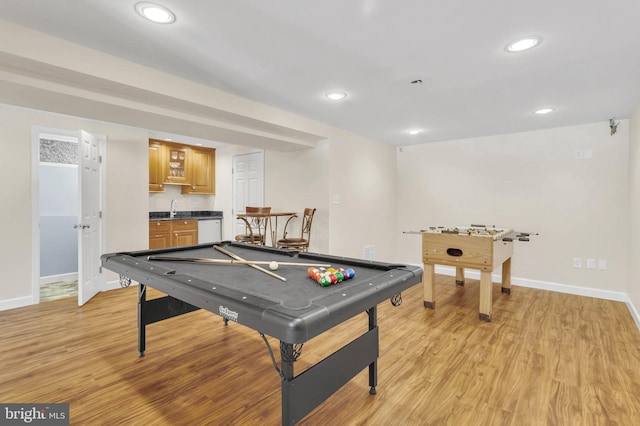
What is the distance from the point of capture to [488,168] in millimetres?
4754

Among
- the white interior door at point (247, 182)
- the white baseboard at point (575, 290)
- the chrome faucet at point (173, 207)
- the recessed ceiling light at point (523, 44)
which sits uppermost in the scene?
the recessed ceiling light at point (523, 44)

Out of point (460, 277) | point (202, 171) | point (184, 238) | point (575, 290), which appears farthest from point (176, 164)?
point (575, 290)

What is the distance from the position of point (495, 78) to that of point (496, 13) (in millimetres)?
1022

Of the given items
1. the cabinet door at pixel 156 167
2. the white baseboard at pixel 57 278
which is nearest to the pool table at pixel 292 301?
the white baseboard at pixel 57 278

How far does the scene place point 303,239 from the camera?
14.5 ft

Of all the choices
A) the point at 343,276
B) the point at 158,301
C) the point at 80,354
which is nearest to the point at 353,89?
the point at 343,276

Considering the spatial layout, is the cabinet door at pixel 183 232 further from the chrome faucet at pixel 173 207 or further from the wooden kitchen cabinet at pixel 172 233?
the chrome faucet at pixel 173 207

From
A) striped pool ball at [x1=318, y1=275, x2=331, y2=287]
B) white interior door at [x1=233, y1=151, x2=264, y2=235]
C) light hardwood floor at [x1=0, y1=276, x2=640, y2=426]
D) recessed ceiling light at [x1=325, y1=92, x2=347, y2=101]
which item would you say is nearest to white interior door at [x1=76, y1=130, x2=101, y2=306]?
light hardwood floor at [x1=0, y1=276, x2=640, y2=426]

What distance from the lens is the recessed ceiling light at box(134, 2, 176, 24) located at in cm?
174

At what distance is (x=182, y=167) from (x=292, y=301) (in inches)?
211

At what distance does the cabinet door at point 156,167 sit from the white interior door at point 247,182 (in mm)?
1271

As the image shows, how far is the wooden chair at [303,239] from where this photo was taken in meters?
4.21

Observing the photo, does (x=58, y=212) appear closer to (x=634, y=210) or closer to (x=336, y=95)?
(x=336, y=95)

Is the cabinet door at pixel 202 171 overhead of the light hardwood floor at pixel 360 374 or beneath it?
overhead
